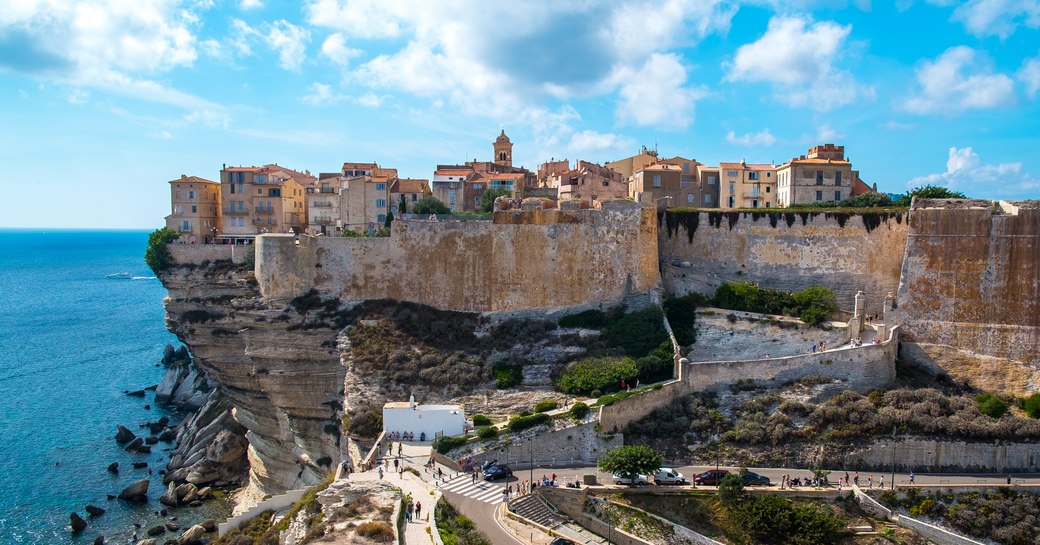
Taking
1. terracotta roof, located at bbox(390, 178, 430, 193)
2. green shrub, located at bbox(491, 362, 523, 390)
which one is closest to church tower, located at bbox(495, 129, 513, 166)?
terracotta roof, located at bbox(390, 178, 430, 193)

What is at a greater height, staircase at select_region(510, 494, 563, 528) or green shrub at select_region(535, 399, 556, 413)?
green shrub at select_region(535, 399, 556, 413)

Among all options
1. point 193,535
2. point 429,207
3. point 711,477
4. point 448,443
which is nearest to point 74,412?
point 193,535

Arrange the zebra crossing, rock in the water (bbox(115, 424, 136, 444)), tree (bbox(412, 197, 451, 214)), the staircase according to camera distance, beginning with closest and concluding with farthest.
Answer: the staircase < the zebra crossing < rock in the water (bbox(115, 424, 136, 444)) < tree (bbox(412, 197, 451, 214))

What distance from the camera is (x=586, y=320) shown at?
3959 centimetres

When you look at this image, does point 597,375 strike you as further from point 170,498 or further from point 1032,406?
point 170,498

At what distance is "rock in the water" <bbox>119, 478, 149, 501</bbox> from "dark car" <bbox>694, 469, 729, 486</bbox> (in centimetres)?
2932

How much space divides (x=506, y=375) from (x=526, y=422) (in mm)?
5628

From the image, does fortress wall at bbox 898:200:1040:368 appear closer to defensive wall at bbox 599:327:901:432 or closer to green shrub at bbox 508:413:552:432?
defensive wall at bbox 599:327:901:432

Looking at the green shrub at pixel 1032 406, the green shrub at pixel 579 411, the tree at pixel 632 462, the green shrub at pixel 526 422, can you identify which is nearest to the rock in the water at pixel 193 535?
the green shrub at pixel 526 422

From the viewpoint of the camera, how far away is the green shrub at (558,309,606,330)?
39.4 meters

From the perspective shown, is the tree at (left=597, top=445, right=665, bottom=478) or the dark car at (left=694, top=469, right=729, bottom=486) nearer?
the tree at (left=597, top=445, right=665, bottom=478)

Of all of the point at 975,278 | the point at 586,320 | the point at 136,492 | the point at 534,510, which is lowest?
the point at 136,492

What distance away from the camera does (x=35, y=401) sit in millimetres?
56531

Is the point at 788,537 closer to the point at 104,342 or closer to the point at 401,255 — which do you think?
the point at 401,255
